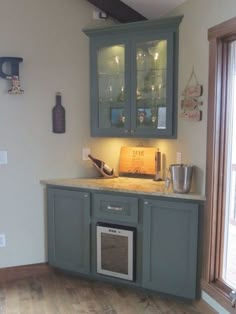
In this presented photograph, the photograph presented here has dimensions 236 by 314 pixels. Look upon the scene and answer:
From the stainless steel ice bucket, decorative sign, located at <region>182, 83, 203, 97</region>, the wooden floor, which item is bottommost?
the wooden floor

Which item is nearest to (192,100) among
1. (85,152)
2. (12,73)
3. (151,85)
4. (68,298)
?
(151,85)

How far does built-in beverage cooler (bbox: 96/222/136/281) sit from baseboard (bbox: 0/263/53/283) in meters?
0.63

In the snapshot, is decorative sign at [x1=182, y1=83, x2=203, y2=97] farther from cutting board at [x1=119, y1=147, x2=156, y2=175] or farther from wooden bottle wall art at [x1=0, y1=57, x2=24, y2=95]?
wooden bottle wall art at [x1=0, y1=57, x2=24, y2=95]

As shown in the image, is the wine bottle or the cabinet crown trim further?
the wine bottle

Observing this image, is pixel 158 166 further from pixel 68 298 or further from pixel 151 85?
pixel 68 298

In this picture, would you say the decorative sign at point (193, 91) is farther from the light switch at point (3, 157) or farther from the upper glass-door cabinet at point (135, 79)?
the light switch at point (3, 157)

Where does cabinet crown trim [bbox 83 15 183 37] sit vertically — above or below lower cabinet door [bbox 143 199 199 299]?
above

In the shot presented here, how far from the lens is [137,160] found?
3725mm

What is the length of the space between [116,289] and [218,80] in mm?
2020

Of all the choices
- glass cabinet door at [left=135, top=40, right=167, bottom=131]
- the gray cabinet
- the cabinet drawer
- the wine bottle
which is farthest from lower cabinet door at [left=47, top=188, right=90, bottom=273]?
glass cabinet door at [left=135, top=40, right=167, bottom=131]

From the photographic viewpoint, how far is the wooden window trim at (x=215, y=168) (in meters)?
2.66

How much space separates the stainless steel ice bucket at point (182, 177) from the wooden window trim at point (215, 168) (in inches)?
7.1

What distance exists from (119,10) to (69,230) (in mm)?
2142

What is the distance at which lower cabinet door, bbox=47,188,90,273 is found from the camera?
3359 millimetres
